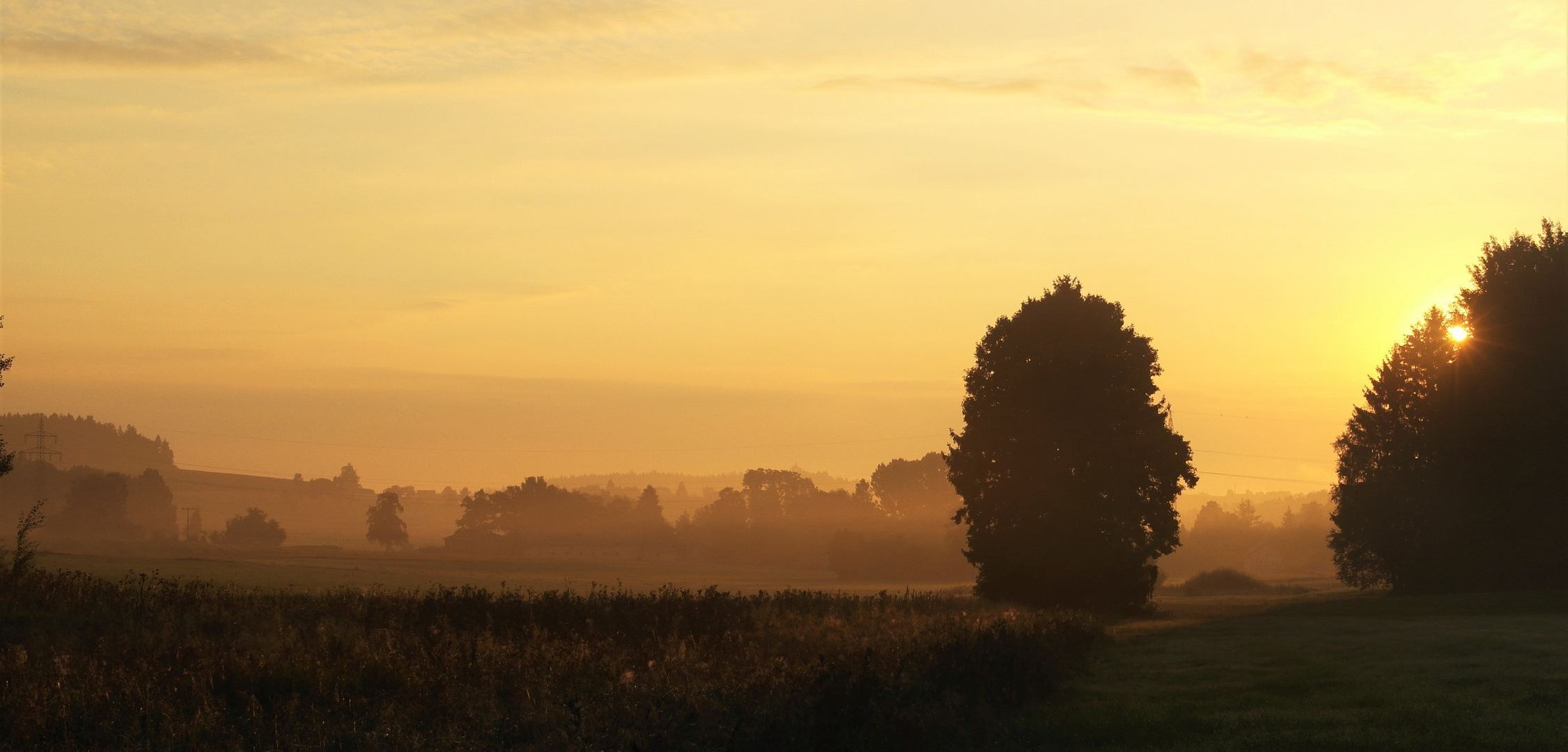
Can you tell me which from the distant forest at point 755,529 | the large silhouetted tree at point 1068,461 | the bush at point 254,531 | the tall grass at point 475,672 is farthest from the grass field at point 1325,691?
the bush at point 254,531

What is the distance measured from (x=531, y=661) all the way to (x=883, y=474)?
548 feet

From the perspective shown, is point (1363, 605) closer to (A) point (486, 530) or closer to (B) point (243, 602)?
(B) point (243, 602)

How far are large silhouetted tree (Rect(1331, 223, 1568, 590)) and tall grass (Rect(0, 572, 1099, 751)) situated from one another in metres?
37.2

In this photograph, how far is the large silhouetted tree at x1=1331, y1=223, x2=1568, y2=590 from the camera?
169 feet

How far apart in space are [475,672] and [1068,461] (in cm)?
3749

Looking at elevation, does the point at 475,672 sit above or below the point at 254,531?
below

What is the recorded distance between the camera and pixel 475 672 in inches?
581

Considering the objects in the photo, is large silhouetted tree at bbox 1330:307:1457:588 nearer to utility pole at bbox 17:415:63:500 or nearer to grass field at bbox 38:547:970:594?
grass field at bbox 38:547:970:594

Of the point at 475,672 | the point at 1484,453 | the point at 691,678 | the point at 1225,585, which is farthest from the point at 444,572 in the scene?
the point at 691,678

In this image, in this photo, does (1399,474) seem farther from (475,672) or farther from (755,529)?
(755,529)

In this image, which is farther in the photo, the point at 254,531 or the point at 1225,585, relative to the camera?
the point at 254,531

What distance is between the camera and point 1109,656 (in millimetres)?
28859

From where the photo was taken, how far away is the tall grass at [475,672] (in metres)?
11.6

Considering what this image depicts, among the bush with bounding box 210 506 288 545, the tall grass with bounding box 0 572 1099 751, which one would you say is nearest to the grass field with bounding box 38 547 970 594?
the tall grass with bounding box 0 572 1099 751
